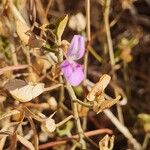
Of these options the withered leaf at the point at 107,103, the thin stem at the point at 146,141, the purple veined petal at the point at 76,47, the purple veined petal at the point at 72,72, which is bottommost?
the thin stem at the point at 146,141

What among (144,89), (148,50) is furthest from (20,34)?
(148,50)

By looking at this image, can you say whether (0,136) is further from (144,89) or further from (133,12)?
(133,12)

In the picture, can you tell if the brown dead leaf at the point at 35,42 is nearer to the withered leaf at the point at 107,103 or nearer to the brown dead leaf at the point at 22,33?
the brown dead leaf at the point at 22,33

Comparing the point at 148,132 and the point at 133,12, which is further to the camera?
the point at 133,12

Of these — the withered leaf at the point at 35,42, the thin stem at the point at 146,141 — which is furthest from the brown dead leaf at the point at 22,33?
the thin stem at the point at 146,141

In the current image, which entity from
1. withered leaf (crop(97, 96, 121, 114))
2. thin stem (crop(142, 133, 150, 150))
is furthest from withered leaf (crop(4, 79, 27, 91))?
thin stem (crop(142, 133, 150, 150))

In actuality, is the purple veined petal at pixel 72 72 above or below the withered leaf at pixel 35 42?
below

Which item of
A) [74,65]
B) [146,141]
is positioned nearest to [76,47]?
[74,65]

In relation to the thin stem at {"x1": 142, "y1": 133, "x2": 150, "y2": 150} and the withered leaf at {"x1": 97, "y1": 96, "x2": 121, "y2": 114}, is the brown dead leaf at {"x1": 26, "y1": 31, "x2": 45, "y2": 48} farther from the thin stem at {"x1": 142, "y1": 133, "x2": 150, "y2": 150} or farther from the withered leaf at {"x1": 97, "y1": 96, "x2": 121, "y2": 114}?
the thin stem at {"x1": 142, "y1": 133, "x2": 150, "y2": 150}
